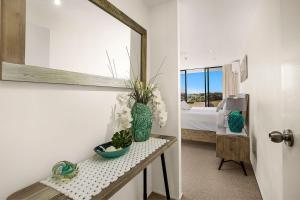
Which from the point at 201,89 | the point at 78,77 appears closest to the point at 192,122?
the point at 78,77

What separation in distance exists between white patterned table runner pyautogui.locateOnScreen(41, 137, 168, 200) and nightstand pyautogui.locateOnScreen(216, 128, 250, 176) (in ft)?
5.47

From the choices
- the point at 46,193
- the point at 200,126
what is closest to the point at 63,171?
the point at 46,193

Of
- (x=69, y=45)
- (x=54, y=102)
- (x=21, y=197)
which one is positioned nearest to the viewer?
(x=21, y=197)

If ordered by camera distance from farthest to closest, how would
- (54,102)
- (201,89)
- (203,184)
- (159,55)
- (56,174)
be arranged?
(201,89), (203,184), (159,55), (54,102), (56,174)

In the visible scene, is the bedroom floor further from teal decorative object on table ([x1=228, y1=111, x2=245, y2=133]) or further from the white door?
the white door

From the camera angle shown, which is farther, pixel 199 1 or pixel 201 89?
pixel 201 89

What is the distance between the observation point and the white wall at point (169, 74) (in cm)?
168

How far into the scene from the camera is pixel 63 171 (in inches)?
28.4

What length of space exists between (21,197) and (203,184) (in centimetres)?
199

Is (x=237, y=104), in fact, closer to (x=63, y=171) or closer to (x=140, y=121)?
(x=140, y=121)

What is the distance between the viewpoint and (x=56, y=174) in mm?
714

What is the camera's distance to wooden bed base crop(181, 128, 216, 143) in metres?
3.30

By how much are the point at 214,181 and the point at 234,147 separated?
0.60m

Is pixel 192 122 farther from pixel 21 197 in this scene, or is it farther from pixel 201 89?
pixel 201 89
